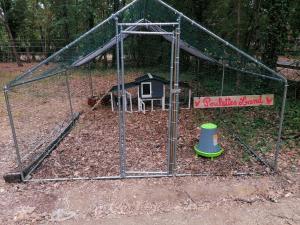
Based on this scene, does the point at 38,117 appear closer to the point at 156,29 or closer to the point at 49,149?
the point at 49,149

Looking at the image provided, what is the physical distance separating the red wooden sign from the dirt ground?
96 centimetres

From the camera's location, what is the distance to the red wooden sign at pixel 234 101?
3.46m

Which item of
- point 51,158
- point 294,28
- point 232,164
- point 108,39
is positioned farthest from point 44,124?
point 294,28

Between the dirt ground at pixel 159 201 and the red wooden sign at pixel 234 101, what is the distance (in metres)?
0.96

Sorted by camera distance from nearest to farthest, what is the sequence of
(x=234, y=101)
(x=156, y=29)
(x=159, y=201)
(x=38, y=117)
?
(x=159, y=201) → (x=234, y=101) → (x=156, y=29) → (x=38, y=117)

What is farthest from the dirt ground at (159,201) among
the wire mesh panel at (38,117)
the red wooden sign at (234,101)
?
the red wooden sign at (234,101)

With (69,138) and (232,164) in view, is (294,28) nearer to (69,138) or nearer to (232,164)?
(232,164)

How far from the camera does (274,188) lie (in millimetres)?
3258

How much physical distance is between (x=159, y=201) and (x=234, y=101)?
1.60 metres

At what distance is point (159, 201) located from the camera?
3.05 m

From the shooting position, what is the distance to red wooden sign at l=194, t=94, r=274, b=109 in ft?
11.3

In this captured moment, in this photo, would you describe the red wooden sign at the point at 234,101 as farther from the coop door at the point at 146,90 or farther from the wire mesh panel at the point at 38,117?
the coop door at the point at 146,90

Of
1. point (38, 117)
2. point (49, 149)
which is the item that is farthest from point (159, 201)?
point (38, 117)

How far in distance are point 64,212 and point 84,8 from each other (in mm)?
13193
